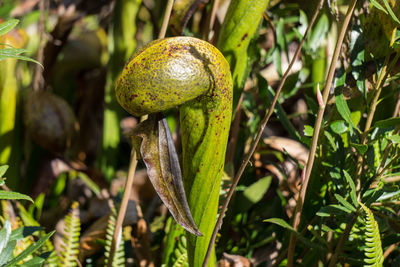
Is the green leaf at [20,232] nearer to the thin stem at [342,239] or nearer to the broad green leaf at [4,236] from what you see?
the broad green leaf at [4,236]

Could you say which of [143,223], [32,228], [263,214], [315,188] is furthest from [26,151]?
[315,188]

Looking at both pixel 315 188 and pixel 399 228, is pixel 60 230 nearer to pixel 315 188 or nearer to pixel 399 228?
pixel 315 188

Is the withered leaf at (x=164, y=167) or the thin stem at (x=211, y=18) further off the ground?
the thin stem at (x=211, y=18)

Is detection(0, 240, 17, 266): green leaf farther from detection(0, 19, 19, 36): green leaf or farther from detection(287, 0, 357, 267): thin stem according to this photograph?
detection(287, 0, 357, 267): thin stem

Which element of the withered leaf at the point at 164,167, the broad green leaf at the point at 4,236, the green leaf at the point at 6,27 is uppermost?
the green leaf at the point at 6,27

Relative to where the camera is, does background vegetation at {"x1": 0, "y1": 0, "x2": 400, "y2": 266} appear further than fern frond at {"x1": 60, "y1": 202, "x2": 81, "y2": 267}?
No

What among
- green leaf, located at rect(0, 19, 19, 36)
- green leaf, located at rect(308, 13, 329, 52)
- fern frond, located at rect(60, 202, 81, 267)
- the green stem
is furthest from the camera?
the green stem

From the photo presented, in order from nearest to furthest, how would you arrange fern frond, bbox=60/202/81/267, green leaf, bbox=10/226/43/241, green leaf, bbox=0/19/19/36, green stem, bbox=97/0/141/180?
green leaf, bbox=0/19/19/36 → green leaf, bbox=10/226/43/241 → fern frond, bbox=60/202/81/267 → green stem, bbox=97/0/141/180

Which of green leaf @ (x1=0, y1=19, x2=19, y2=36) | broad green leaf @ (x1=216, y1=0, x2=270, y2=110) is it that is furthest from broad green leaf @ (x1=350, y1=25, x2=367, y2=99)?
green leaf @ (x1=0, y1=19, x2=19, y2=36)

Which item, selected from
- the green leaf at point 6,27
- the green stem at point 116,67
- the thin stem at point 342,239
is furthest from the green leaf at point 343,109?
the green stem at point 116,67
